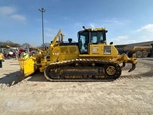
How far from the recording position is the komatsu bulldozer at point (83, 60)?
6.76m

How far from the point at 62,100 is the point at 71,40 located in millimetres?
4728

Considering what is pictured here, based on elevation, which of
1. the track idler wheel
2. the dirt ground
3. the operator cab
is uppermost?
the operator cab

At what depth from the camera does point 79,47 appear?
24.8 ft

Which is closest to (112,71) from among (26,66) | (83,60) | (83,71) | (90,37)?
(83,71)

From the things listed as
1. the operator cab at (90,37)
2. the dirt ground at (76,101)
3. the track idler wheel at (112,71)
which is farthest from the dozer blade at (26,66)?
the track idler wheel at (112,71)

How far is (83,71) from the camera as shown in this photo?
6.79 m

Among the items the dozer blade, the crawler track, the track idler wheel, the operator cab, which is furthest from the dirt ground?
the operator cab

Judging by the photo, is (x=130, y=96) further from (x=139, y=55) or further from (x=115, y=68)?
(x=139, y=55)

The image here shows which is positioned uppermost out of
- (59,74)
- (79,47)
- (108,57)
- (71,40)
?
(71,40)

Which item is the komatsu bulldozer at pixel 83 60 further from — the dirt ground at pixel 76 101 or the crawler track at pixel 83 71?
the dirt ground at pixel 76 101

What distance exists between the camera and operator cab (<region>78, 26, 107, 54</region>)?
7.35 meters

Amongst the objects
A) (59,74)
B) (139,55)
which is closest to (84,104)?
(59,74)

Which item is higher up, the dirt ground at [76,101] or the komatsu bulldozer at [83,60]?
the komatsu bulldozer at [83,60]

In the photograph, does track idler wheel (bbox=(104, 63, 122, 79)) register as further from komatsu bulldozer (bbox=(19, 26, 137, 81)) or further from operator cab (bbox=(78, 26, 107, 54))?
operator cab (bbox=(78, 26, 107, 54))
